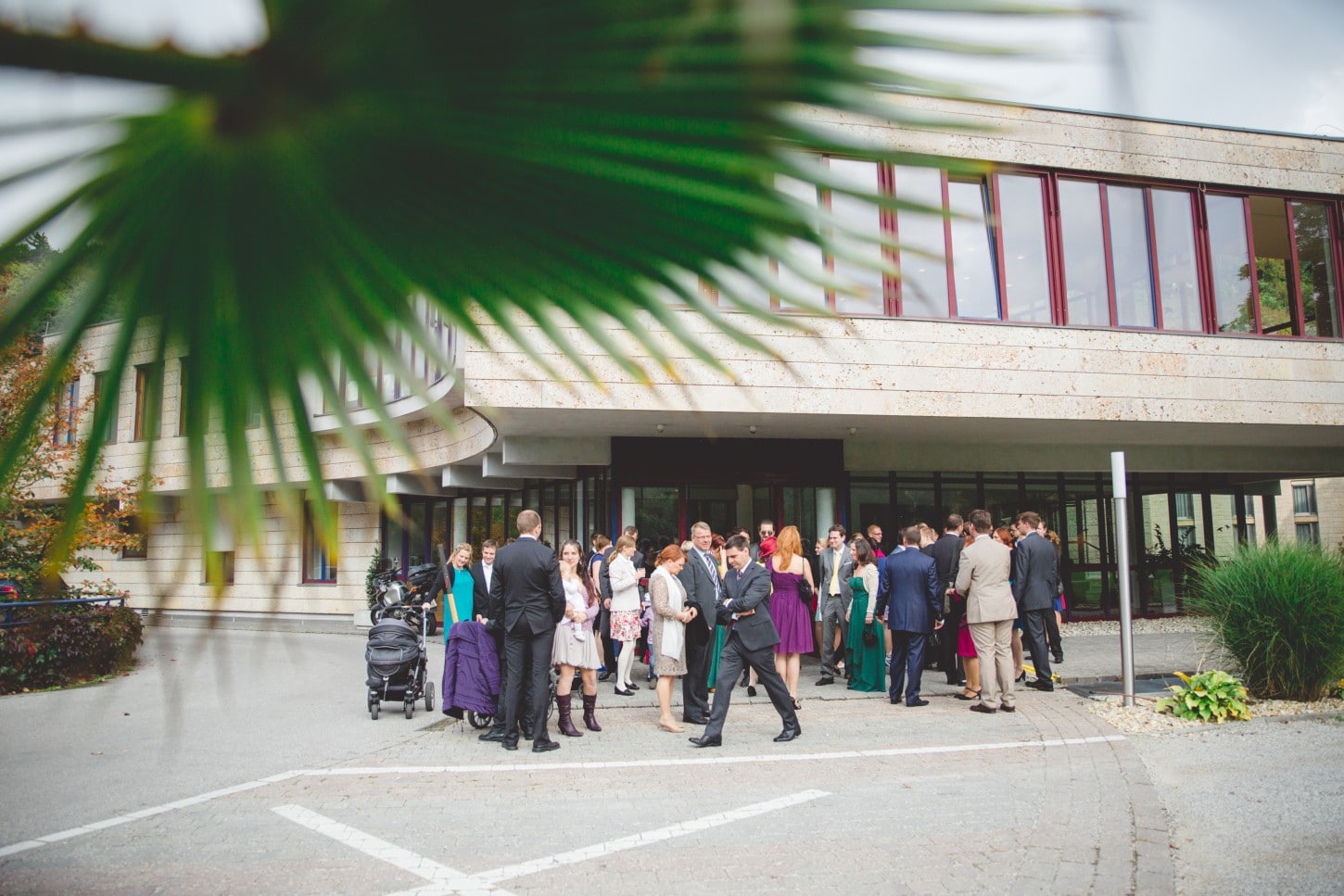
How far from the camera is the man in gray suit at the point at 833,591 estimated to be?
12.5 m

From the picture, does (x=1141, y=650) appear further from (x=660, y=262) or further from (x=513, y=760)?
(x=660, y=262)

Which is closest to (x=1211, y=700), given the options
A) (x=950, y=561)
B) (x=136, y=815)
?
(x=950, y=561)

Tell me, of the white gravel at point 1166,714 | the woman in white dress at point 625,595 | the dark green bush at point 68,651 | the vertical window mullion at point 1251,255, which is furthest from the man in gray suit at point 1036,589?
the dark green bush at point 68,651

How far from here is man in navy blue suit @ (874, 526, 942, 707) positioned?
401 inches

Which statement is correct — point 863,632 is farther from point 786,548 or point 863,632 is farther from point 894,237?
point 894,237

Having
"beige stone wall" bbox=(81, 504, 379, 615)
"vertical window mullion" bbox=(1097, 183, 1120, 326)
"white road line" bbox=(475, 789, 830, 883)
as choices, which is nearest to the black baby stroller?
"white road line" bbox=(475, 789, 830, 883)

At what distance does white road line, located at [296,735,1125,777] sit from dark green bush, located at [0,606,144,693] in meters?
6.28

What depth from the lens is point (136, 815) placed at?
6.48m

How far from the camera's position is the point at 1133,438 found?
17.9 meters

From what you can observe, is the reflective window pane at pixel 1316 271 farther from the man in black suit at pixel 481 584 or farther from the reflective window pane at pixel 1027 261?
the man in black suit at pixel 481 584

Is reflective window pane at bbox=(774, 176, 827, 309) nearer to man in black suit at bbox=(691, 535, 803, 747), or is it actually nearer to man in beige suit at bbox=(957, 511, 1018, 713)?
man in black suit at bbox=(691, 535, 803, 747)

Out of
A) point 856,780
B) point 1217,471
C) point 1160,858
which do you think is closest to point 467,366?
point 1160,858

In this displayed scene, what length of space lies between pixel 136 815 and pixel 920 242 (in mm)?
7537

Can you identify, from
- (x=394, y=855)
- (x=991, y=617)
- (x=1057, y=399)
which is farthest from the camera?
(x=1057, y=399)
